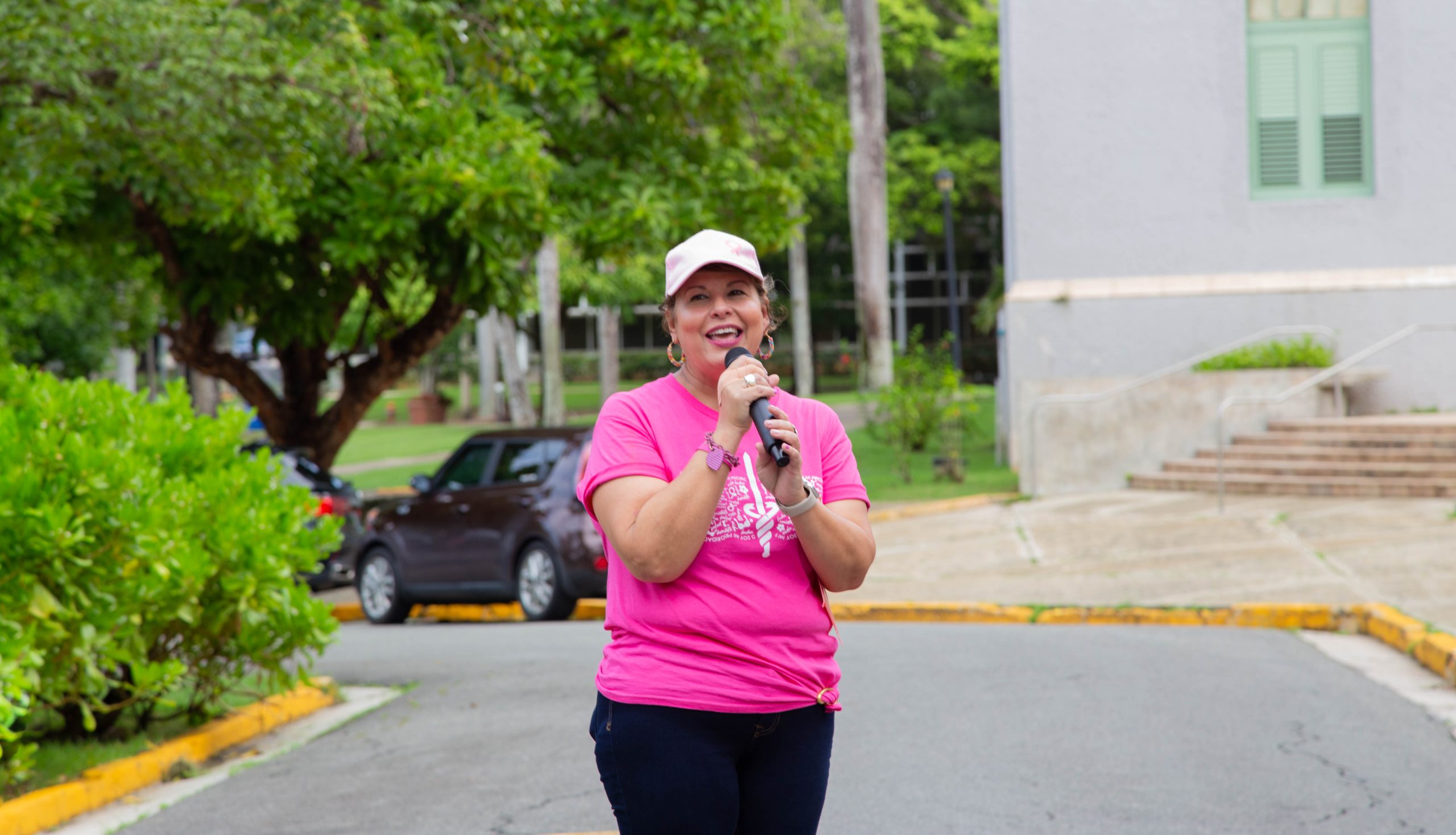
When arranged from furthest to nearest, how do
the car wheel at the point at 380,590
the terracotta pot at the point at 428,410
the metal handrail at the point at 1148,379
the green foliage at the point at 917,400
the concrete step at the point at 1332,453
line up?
the terracotta pot at the point at 428,410 < the green foliage at the point at 917,400 < the metal handrail at the point at 1148,379 < the concrete step at the point at 1332,453 < the car wheel at the point at 380,590

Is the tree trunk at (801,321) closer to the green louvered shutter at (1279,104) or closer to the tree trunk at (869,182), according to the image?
the tree trunk at (869,182)

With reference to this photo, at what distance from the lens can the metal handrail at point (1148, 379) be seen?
19156 millimetres

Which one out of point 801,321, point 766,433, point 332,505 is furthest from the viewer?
point 801,321

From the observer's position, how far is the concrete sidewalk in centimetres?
1180

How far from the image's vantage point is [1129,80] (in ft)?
67.8

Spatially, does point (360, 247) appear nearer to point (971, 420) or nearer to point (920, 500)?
point (920, 500)

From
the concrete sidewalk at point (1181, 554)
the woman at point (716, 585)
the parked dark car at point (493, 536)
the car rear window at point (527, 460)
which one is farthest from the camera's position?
the car rear window at point (527, 460)

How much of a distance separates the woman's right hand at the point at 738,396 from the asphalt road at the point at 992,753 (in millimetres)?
3204

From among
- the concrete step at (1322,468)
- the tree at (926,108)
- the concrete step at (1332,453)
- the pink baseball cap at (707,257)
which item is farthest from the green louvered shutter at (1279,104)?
the tree at (926,108)

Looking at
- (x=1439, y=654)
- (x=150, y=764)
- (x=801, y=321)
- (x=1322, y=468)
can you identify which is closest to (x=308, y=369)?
(x=150, y=764)

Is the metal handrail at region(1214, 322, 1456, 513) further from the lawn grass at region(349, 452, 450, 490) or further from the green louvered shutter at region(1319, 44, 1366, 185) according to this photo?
the lawn grass at region(349, 452, 450, 490)

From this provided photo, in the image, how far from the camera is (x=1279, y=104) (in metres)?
20.6

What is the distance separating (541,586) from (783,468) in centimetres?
1026

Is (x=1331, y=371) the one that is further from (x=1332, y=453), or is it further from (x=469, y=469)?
(x=469, y=469)
